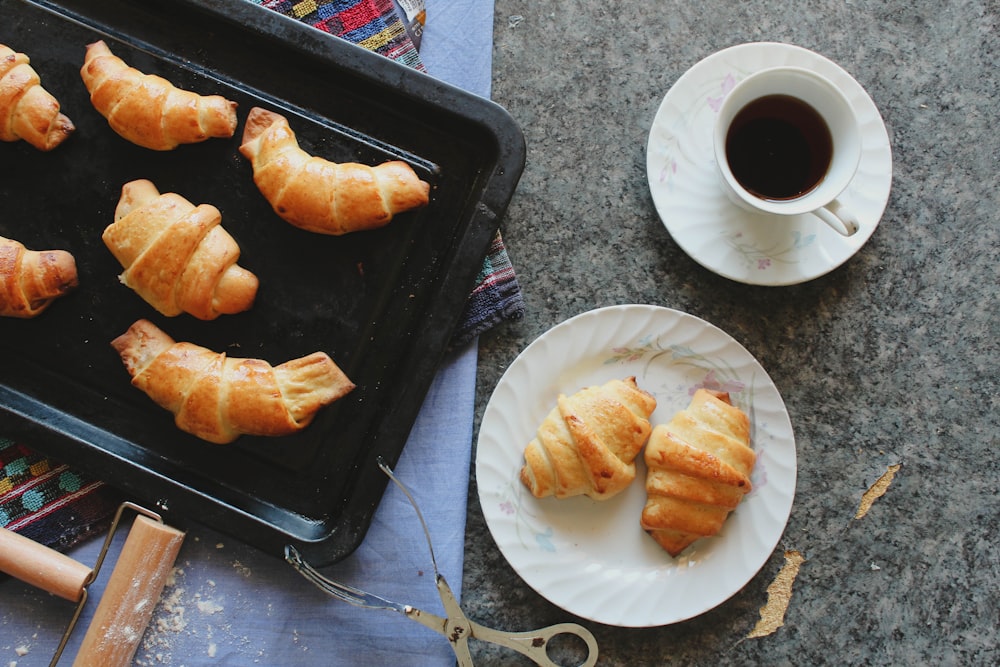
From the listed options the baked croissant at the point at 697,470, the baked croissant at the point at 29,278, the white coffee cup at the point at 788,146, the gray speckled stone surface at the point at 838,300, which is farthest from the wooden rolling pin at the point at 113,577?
the white coffee cup at the point at 788,146

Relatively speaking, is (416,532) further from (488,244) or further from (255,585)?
(488,244)

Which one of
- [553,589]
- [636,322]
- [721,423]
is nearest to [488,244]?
[636,322]

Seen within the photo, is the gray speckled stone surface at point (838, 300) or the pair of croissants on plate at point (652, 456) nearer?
the pair of croissants on plate at point (652, 456)

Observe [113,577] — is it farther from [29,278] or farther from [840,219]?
[840,219]

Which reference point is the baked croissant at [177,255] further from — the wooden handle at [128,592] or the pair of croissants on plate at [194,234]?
the wooden handle at [128,592]

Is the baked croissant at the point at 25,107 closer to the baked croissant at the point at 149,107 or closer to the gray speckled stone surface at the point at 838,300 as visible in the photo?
the baked croissant at the point at 149,107

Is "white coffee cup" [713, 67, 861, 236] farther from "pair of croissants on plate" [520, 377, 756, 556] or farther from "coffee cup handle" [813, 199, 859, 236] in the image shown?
"pair of croissants on plate" [520, 377, 756, 556]

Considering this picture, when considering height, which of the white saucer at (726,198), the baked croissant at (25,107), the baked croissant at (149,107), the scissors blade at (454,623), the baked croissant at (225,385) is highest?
the white saucer at (726,198)

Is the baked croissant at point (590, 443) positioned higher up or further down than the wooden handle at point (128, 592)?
higher up
